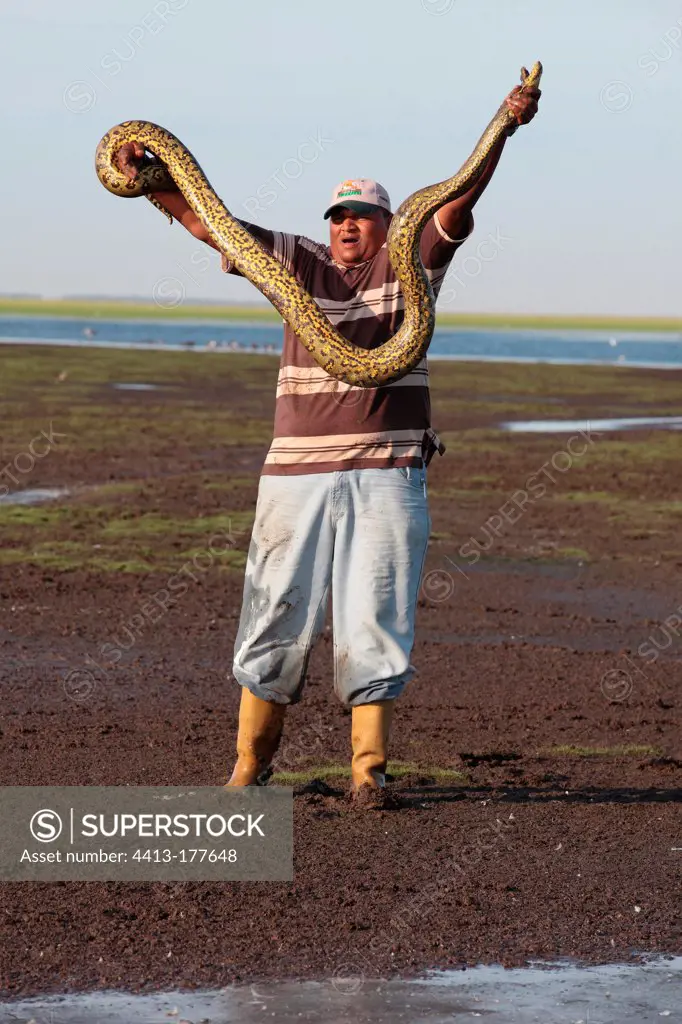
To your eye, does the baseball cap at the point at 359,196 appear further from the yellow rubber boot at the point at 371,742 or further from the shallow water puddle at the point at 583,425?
the shallow water puddle at the point at 583,425

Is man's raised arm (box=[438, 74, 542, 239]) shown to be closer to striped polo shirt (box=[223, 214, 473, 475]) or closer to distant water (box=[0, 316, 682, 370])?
striped polo shirt (box=[223, 214, 473, 475])

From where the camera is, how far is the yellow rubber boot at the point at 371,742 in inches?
252

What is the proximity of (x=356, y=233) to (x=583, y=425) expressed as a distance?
27.8 m

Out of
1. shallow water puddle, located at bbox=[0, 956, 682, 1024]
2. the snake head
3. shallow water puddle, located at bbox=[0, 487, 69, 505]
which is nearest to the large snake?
the snake head

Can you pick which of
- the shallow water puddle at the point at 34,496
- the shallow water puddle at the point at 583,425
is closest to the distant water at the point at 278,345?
the shallow water puddle at the point at 583,425

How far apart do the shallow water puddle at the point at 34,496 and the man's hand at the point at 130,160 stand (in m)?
11.9

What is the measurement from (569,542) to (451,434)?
13073mm

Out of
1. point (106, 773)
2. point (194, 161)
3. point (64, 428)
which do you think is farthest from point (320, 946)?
point (64, 428)

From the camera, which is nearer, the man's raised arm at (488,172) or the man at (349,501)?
the man's raised arm at (488,172)

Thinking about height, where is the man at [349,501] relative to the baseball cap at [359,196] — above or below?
below

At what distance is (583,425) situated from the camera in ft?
111

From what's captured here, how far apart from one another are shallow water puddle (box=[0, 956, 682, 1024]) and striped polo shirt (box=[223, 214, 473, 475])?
222 centimetres

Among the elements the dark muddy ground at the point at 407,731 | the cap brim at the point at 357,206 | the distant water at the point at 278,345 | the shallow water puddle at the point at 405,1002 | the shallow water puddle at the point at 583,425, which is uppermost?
the distant water at the point at 278,345

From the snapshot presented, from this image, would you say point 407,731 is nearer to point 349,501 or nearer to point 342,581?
point 342,581
